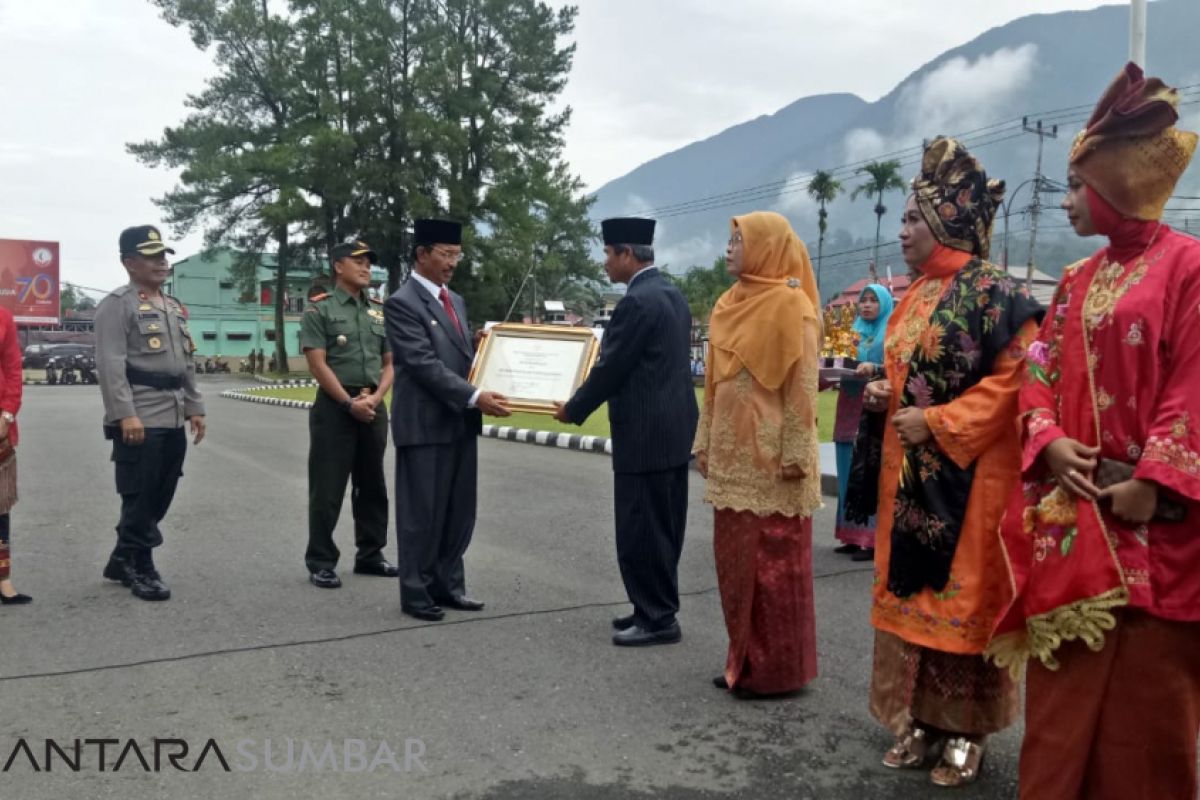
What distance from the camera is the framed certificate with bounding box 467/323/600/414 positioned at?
5.28 metres

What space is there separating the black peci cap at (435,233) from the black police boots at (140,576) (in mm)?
2302

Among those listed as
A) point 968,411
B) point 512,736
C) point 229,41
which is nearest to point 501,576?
point 512,736

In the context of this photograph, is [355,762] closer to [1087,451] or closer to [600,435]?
[1087,451]

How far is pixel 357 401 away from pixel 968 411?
3855 millimetres

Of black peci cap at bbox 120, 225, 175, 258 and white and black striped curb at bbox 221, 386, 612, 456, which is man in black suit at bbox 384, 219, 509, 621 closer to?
black peci cap at bbox 120, 225, 175, 258

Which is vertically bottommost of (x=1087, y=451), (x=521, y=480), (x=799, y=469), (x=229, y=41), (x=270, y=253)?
(x=521, y=480)

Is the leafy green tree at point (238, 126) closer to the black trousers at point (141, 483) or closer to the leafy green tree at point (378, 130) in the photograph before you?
the leafy green tree at point (378, 130)

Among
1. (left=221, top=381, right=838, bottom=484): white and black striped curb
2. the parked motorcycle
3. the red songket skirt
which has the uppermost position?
the red songket skirt

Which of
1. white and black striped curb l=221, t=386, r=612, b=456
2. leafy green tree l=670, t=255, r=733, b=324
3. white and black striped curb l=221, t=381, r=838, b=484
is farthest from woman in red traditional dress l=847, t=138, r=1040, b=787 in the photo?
leafy green tree l=670, t=255, r=733, b=324

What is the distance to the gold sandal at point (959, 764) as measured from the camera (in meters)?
3.18

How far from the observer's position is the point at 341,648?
4.58m

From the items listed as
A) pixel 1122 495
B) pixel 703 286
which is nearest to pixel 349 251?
pixel 1122 495

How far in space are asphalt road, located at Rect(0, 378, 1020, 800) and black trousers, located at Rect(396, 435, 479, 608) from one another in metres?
0.24

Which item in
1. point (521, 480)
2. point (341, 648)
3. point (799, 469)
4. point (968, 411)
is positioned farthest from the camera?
point (521, 480)
